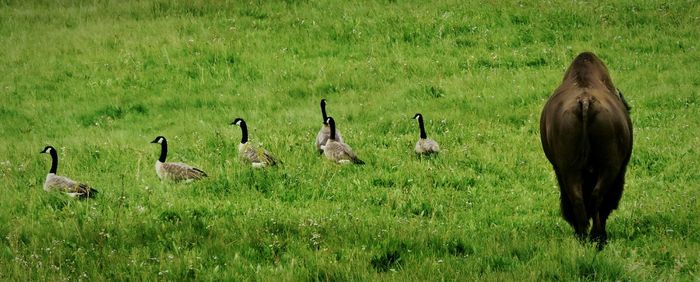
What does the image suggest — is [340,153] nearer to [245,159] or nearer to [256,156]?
[256,156]

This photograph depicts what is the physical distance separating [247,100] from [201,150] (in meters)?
5.10

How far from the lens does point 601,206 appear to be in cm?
1002

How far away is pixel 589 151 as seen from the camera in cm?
939

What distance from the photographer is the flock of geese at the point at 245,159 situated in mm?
12641

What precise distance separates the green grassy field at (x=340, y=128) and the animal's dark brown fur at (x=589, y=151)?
1.48 ft

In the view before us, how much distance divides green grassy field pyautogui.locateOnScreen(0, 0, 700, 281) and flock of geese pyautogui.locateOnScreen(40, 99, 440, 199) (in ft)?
0.78

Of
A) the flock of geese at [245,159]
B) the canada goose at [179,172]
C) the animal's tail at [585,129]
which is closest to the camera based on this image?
the animal's tail at [585,129]

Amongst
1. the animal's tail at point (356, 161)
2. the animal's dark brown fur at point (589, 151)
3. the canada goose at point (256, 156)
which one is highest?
the animal's dark brown fur at point (589, 151)

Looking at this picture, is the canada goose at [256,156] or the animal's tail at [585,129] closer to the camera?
the animal's tail at [585,129]

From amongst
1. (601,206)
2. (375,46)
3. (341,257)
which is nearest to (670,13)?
(375,46)

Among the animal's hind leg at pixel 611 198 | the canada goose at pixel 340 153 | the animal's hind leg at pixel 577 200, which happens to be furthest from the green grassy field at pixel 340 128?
the animal's hind leg at pixel 611 198

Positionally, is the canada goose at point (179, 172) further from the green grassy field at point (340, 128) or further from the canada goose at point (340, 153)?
the canada goose at point (340, 153)

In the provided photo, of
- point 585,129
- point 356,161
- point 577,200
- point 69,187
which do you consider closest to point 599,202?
point 577,200

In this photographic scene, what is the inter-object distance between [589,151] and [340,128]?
9145 millimetres
